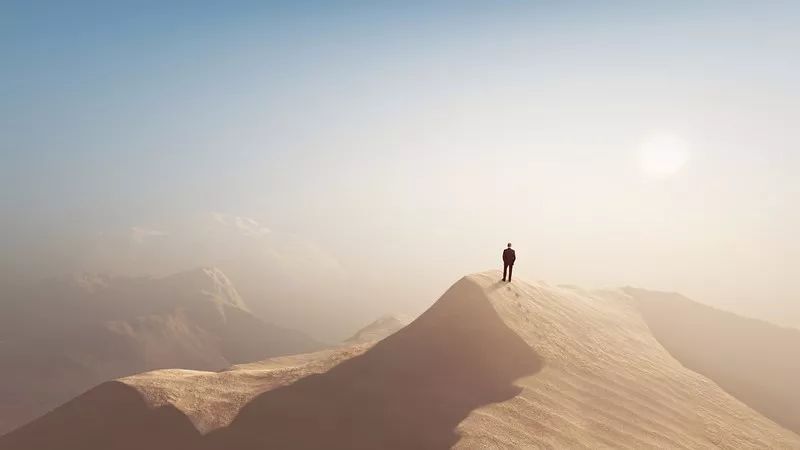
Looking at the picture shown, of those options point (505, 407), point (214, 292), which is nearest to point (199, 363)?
point (214, 292)

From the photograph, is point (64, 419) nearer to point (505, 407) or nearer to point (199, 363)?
point (505, 407)

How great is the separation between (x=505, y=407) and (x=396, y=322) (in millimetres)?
49188

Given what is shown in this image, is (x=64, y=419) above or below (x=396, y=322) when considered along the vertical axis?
above

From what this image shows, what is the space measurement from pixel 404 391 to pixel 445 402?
123 centimetres

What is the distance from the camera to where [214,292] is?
124312mm

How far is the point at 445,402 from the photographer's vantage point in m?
13.1

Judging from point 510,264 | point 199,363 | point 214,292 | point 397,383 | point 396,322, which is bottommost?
point 199,363

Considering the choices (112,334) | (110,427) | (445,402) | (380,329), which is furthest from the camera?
(112,334)

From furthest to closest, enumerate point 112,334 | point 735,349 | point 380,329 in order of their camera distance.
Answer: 1. point 112,334
2. point 380,329
3. point 735,349

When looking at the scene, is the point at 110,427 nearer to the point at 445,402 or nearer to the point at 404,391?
the point at 404,391

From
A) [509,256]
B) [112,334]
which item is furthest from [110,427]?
[112,334]

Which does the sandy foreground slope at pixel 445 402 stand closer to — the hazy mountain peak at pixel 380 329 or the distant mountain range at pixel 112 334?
the hazy mountain peak at pixel 380 329

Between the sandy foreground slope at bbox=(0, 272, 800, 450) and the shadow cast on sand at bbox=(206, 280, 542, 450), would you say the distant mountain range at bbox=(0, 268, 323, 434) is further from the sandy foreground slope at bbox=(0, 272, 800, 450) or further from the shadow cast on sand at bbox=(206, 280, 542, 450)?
the shadow cast on sand at bbox=(206, 280, 542, 450)

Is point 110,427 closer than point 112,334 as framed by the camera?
Yes
